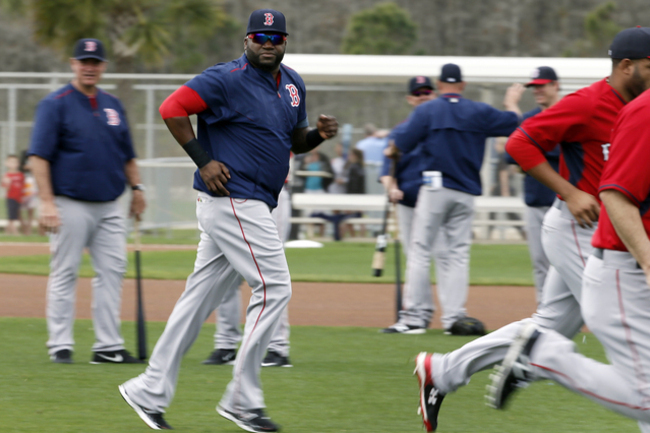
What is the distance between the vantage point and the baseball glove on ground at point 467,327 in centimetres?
731

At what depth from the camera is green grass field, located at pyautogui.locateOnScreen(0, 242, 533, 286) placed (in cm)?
1109

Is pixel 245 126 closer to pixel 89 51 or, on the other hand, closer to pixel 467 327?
pixel 89 51

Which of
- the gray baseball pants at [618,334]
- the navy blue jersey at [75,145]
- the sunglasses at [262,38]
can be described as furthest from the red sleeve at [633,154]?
the navy blue jersey at [75,145]

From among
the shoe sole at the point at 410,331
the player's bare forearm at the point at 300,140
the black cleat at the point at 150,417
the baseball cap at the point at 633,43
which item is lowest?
the shoe sole at the point at 410,331

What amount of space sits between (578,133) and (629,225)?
1184 millimetres

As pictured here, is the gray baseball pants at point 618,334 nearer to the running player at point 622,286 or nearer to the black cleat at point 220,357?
the running player at point 622,286

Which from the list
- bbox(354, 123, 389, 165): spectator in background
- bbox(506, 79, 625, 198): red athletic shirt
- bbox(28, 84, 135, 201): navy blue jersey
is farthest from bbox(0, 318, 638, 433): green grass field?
bbox(354, 123, 389, 165): spectator in background

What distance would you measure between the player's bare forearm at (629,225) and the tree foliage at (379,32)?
4066 centimetres

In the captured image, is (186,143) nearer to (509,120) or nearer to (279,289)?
(279,289)

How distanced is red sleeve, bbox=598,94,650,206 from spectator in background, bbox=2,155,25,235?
1403cm

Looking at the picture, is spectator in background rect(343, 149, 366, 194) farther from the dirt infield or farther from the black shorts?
the black shorts

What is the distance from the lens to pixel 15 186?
15961mm

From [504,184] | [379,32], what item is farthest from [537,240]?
[379,32]

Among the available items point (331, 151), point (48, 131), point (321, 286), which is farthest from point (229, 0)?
point (48, 131)
